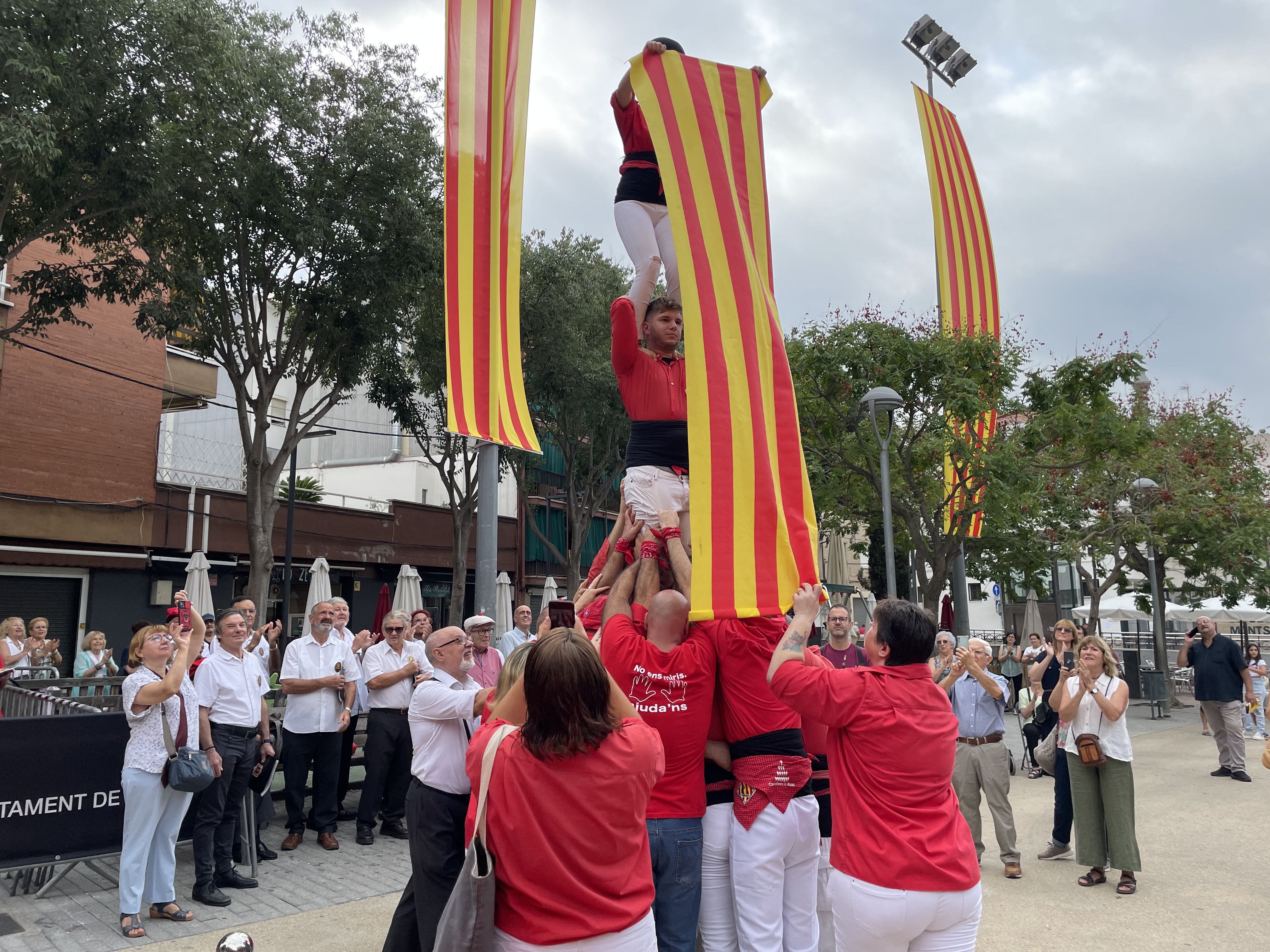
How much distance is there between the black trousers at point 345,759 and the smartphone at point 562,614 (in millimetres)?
4696

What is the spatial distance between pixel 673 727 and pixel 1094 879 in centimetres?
524

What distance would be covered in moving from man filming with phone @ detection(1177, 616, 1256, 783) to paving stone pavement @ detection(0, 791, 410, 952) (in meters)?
10.5

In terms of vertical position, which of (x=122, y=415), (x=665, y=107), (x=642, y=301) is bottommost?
(x=642, y=301)

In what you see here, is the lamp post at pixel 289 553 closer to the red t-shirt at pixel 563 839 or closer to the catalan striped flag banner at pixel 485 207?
the catalan striped flag banner at pixel 485 207

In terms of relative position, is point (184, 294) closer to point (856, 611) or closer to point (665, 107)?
point (665, 107)

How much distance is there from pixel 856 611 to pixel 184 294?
39627mm

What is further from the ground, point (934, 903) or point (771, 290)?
point (771, 290)

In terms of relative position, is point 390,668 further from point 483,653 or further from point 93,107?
point 93,107

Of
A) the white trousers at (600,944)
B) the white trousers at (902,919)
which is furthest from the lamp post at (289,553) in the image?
the white trousers at (600,944)

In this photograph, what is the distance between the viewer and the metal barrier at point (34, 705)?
7.47 m

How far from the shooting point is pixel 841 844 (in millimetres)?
3416

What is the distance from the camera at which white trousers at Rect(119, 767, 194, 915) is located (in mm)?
5945

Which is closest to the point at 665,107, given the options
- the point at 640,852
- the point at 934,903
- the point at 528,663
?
the point at 528,663

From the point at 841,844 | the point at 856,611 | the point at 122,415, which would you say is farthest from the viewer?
the point at 856,611
